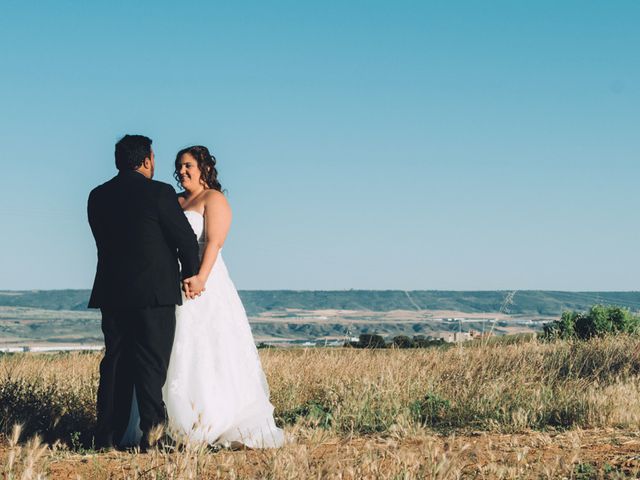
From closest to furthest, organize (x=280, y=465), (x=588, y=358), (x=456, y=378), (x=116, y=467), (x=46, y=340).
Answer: (x=280, y=465) < (x=116, y=467) < (x=456, y=378) < (x=588, y=358) < (x=46, y=340)

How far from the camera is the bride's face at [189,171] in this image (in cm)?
648

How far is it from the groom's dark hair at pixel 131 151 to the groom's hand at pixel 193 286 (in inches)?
34.3

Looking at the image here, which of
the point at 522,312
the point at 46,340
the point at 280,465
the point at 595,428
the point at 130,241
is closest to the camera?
the point at 280,465

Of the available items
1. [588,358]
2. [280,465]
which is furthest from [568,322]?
[280,465]

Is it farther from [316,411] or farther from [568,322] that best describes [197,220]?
[568,322]

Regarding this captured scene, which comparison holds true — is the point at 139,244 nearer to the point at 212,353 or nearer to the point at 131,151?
the point at 131,151

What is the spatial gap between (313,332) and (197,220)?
374ft

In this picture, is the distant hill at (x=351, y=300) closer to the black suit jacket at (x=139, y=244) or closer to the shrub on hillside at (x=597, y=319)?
the shrub on hillside at (x=597, y=319)

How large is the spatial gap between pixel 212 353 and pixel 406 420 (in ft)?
5.64

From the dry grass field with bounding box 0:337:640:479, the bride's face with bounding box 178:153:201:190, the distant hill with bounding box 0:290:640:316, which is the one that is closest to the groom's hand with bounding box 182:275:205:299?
the bride's face with bounding box 178:153:201:190

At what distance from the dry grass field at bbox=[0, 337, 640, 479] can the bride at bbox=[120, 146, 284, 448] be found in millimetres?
315

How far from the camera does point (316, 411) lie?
7273mm

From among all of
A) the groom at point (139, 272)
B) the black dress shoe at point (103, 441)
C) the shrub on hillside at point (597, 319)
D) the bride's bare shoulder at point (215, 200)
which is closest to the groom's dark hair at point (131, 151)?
the groom at point (139, 272)

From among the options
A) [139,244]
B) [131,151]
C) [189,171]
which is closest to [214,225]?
[189,171]
